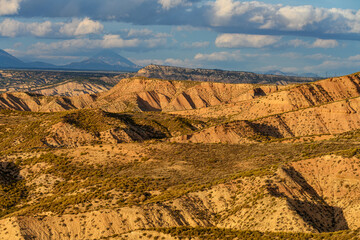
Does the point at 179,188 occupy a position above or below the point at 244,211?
above

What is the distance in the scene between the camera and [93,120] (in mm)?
103188

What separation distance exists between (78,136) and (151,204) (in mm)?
46488

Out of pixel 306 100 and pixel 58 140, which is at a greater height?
pixel 306 100

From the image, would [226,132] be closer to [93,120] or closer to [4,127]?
[93,120]

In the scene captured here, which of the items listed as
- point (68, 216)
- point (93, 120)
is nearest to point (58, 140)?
point (93, 120)

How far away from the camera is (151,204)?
52.0 m

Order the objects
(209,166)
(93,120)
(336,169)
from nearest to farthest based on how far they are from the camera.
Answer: (336,169), (209,166), (93,120)

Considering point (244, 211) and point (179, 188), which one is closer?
point (244, 211)

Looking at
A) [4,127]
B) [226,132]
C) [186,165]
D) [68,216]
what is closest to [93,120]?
[4,127]

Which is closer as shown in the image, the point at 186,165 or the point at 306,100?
the point at 186,165

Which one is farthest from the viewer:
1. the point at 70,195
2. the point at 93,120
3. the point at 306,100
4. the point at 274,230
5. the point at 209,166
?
the point at 306,100

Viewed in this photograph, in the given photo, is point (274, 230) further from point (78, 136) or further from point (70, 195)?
point (78, 136)

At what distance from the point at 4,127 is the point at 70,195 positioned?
170 ft

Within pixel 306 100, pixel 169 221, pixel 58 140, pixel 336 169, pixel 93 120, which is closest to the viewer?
pixel 169 221
